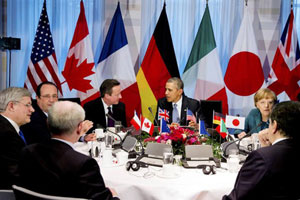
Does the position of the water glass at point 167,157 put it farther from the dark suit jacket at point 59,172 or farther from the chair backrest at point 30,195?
the chair backrest at point 30,195

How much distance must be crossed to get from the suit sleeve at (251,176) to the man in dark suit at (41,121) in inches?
67.9

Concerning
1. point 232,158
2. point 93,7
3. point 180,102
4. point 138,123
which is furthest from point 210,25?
point 232,158

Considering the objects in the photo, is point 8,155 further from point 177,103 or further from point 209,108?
point 209,108

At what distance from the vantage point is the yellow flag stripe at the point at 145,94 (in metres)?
5.26

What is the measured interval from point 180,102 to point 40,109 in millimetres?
1999

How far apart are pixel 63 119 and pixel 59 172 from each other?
31 cm

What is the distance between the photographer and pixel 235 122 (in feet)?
8.67

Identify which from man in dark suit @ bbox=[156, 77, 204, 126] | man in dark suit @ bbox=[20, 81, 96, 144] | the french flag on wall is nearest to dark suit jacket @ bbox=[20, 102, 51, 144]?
man in dark suit @ bbox=[20, 81, 96, 144]

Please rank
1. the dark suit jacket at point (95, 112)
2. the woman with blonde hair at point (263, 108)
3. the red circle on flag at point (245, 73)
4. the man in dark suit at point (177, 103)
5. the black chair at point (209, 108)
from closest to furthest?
the woman with blonde hair at point (263, 108), the dark suit jacket at point (95, 112), the man in dark suit at point (177, 103), the black chair at point (209, 108), the red circle on flag at point (245, 73)

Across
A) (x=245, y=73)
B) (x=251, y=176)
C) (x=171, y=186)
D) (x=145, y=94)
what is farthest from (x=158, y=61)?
(x=251, y=176)

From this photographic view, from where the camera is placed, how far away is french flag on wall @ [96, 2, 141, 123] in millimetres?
5305

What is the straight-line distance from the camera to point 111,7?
564 cm

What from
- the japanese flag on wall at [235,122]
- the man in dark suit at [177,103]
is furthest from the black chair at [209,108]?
the japanese flag on wall at [235,122]

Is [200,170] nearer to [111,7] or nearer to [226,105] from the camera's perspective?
[226,105]
